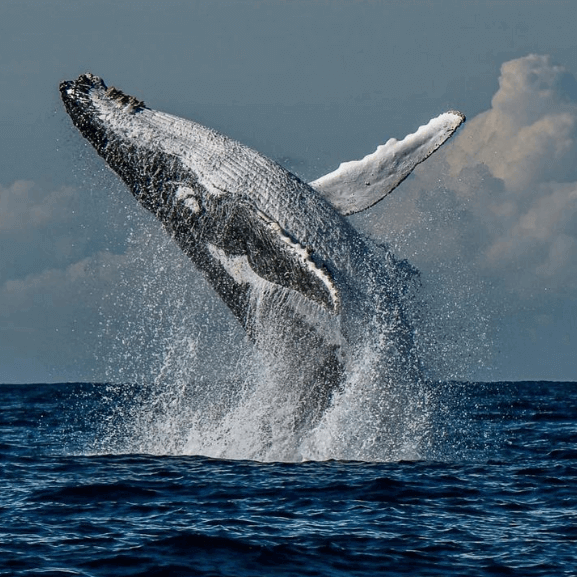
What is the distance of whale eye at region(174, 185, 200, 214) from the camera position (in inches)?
508

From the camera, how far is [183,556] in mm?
9625

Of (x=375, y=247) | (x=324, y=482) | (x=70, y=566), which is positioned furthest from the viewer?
(x=375, y=247)

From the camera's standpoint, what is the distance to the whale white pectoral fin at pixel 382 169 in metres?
13.9

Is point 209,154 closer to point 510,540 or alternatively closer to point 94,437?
point 510,540

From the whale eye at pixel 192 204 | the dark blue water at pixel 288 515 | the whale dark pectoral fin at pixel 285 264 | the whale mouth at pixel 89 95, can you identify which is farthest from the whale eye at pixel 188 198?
the dark blue water at pixel 288 515

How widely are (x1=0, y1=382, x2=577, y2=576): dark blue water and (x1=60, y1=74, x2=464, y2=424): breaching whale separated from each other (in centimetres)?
162

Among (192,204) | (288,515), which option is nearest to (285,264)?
(192,204)

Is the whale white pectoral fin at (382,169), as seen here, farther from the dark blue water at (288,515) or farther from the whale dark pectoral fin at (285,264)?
the dark blue water at (288,515)

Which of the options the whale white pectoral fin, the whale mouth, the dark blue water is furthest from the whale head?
the dark blue water

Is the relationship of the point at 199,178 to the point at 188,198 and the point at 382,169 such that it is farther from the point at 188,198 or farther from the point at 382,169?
the point at 382,169

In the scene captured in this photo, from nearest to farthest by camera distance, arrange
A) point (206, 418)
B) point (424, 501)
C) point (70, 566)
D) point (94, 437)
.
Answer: point (70, 566)
point (424, 501)
point (206, 418)
point (94, 437)

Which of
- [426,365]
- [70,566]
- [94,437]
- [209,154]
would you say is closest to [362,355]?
[426,365]

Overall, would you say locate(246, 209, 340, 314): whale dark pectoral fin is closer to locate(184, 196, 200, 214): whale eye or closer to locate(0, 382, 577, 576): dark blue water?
locate(184, 196, 200, 214): whale eye

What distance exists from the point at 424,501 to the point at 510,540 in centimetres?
178
